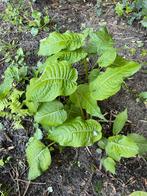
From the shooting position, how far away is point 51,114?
6.98 ft

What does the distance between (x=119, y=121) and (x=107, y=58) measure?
1.46 feet

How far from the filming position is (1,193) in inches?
82.6

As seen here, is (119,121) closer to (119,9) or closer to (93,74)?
(93,74)

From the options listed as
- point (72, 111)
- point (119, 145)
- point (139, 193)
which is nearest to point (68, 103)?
point (72, 111)

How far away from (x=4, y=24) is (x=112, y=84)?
1.47 meters

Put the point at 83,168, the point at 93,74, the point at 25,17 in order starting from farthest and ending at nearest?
the point at 25,17 < the point at 93,74 < the point at 83,168

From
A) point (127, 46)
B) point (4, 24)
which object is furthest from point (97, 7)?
point (4, 24)

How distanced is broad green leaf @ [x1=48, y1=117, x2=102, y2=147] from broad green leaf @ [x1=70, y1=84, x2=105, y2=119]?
73 millimetres

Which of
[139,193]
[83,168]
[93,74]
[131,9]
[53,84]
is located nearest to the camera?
[139,193]

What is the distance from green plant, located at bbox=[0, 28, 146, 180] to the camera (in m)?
2.06

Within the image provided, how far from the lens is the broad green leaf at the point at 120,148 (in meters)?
2.00

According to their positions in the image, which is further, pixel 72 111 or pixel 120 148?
pixel 72 111

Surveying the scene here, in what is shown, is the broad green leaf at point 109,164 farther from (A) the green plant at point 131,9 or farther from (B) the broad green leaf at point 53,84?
(A) the green plant at point 131,9

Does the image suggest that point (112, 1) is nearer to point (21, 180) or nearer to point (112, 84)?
point (112, 84)
